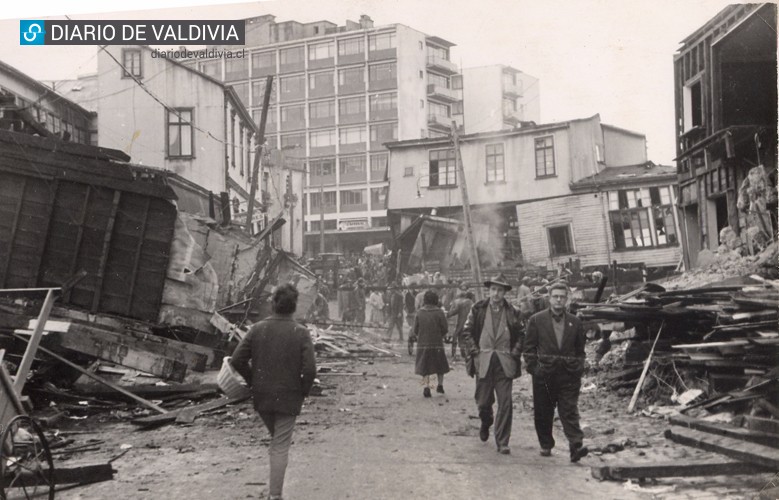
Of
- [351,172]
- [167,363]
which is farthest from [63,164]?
[351,172]

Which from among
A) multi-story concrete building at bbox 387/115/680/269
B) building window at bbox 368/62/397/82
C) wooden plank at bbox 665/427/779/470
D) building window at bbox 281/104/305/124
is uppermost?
building window at bbox 368/62/397/82

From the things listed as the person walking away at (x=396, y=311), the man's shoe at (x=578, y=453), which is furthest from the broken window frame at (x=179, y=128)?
the man's shoe at (x=578, y=453)

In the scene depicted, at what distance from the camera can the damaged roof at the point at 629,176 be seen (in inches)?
1323

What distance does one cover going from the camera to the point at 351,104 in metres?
66.8

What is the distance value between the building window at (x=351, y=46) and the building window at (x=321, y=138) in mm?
8039

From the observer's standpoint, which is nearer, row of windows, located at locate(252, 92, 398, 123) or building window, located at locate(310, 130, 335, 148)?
row of windows, located at locate(252, 92, 398, 123)

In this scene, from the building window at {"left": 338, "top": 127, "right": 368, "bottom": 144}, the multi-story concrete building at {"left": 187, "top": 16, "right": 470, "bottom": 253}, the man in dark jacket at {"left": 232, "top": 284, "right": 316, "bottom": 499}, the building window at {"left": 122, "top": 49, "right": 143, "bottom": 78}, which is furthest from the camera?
the building window at {"left": 338, "top": 127, "right": 368, "bottom": 144}

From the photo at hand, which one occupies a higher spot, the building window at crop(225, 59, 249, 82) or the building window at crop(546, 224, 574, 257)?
the building window at crop(225, 59, 249, 82)

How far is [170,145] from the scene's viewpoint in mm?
27250

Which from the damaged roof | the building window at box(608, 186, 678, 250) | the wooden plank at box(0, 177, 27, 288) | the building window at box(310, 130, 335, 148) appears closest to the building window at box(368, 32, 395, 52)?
the building window at box(310, 130, 335, 148)

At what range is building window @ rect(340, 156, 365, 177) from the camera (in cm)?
6912

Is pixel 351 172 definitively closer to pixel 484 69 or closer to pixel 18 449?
pixel 484 69

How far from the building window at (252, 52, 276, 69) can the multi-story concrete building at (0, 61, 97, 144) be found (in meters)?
31.3

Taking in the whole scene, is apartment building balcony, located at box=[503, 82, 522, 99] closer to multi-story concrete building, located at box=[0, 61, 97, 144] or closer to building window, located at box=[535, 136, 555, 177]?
building window, located at box=[535, 136, 555, 177]
